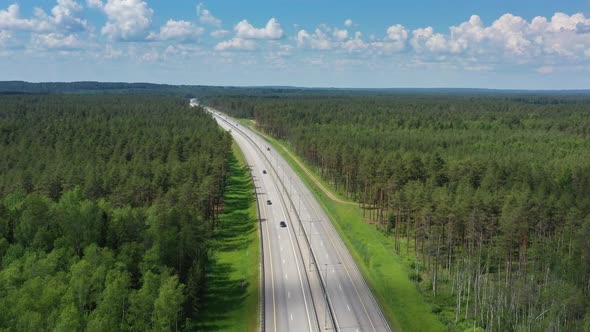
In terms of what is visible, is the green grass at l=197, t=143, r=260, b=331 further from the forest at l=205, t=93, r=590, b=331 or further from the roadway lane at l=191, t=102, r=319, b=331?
the forest at l=205, t=93, r=590, b=331

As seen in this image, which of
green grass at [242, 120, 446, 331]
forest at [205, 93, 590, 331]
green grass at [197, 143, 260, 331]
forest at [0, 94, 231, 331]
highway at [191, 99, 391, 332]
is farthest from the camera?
green grass at [242, 120, 446, 331]

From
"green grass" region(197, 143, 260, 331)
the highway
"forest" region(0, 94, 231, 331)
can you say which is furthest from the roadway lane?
"forest" region(0, 94, 231, 331)

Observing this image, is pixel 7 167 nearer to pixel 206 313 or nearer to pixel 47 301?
pixel 206 313

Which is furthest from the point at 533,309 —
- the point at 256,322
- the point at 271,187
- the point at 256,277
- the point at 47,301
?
the point at 271,187

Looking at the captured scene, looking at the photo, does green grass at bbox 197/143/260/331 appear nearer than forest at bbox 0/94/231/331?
No

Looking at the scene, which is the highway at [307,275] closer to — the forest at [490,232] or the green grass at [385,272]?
the green grass at [385,272]
